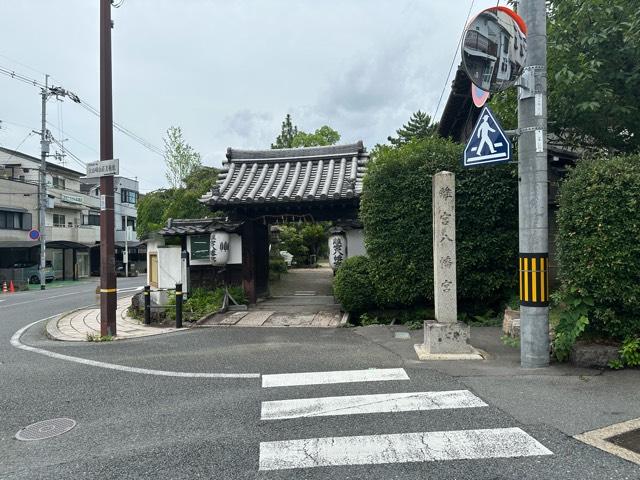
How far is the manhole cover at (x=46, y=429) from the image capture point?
14.0 feet

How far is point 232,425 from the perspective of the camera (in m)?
4.32

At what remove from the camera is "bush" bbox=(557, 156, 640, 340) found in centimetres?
555

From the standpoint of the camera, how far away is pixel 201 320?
10.5m

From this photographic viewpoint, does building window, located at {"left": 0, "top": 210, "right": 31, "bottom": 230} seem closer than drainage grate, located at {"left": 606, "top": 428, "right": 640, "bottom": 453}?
No

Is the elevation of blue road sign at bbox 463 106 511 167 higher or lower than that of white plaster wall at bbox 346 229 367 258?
higher

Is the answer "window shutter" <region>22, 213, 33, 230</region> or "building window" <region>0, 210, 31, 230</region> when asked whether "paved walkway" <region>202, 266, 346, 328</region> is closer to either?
"building window" <region>0, 210, 31, 230</region>

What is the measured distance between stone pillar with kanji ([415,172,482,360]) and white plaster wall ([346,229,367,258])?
4071 millimetres

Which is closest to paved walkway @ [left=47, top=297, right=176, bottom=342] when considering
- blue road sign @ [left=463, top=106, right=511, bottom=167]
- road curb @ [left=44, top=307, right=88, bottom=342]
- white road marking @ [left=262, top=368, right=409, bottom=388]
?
road curb @ [left=44, top=307, right=88, bottom=342]

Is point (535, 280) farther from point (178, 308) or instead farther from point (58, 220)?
point (58, 220)

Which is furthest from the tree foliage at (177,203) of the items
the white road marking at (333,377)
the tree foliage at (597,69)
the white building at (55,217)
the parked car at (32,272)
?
the tree foliage at (597,69)

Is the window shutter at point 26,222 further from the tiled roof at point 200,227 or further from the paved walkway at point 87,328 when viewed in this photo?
the tiled roof at point 200,227

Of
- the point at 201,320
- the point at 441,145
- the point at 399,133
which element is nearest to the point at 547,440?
the point at 441,145

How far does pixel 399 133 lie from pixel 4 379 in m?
36.7

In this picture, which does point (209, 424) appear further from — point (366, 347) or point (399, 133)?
point (399, 133)
